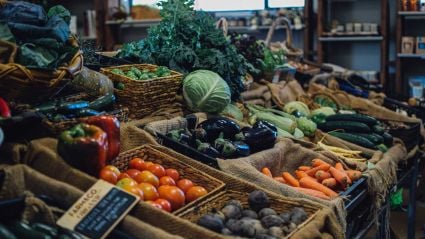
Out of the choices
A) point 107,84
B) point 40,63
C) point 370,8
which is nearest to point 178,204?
point 40,63

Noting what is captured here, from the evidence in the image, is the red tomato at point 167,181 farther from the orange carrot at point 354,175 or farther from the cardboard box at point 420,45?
the cardboard box at point 420,45

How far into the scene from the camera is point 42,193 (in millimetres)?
2008

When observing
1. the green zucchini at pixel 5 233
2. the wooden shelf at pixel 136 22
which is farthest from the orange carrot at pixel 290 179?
the wooden shelf at pixel 136 22

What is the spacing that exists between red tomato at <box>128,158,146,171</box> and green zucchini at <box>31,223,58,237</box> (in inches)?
24.0

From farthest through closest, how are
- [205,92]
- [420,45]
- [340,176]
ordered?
[420,45], [205,92], [340,176]

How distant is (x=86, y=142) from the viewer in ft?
6.62

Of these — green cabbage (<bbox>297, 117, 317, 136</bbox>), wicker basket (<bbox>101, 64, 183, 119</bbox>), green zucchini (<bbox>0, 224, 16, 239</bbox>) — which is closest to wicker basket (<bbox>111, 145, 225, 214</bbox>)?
wicker basket (<bbox>101, 64, 183, 119</bbox>)

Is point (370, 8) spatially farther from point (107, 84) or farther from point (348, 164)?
point (107, 84)

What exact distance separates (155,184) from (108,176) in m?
0.19

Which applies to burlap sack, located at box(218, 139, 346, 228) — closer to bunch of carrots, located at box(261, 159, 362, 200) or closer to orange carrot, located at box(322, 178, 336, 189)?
bunch of carrots, located at box(261, 159, 362, 200)

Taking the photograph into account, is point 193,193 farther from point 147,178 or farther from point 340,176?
point 340,176

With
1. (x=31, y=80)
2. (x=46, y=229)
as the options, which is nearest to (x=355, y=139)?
(x=31, y=80)

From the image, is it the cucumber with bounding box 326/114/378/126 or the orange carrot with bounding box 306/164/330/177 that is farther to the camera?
the cucumber with bounding box 326/114/378/126

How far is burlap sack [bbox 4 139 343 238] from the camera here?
1.87 m
